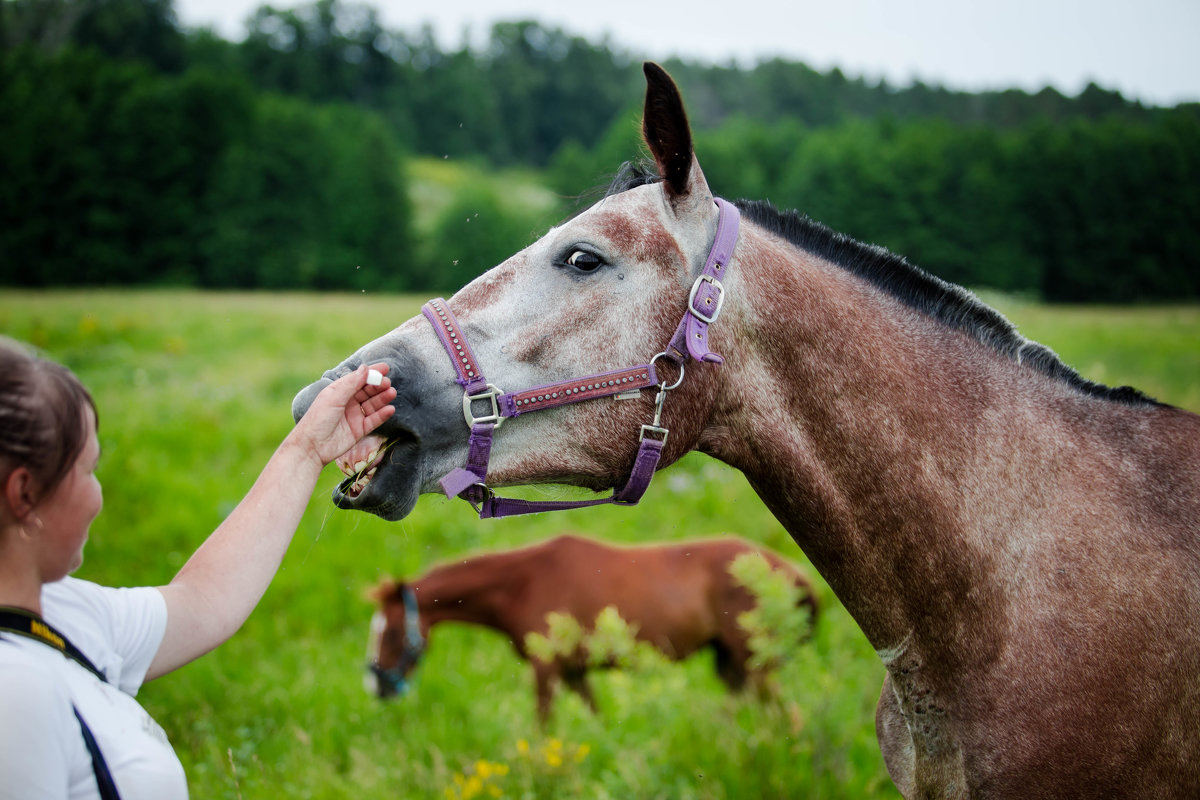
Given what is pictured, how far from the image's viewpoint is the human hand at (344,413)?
1.76m

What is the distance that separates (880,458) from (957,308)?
1.96 ft

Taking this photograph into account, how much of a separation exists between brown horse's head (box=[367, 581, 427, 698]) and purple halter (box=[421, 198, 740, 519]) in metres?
3.87

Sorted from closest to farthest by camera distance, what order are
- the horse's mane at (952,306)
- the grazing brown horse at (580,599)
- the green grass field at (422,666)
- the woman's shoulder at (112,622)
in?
the woman's shoulder at (112,622), the horse's mane at (952,306), the green grass field at (422,666), the grazing brown horse at (580,599)

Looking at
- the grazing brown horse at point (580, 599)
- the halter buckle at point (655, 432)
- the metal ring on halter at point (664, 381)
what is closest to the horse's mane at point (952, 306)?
the metal ring on halter at point (664, 381)

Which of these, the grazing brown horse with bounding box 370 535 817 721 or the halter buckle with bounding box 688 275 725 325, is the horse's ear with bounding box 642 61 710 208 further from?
the grazing brown horse with bounding box 370 535 817 721

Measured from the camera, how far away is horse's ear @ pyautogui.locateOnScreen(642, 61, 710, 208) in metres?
1.94

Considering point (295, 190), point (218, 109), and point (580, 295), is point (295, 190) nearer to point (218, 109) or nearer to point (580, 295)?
point (218, 109)

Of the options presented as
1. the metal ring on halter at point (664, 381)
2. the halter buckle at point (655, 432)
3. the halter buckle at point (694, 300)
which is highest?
the halter buckle at point (694, 300)

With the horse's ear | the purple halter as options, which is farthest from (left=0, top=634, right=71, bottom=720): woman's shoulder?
the horse's ear

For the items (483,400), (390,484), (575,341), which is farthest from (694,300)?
(390,484)

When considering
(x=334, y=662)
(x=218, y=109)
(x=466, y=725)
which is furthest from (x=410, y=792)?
(x=218, y=109)

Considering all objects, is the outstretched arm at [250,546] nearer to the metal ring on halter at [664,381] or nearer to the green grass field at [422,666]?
the green grass field at [422,666]

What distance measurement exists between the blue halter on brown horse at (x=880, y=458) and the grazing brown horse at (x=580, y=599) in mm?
3411

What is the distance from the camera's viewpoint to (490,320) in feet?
6.66
